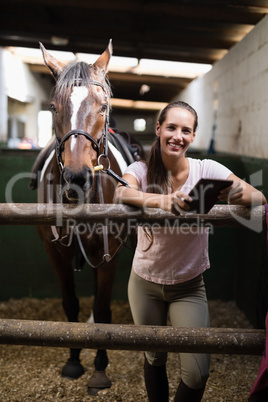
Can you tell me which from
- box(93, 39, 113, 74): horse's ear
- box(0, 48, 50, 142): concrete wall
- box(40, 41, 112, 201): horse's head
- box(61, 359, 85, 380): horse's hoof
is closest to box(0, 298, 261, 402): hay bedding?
box(61, 359, 85, 380): horse's hoof

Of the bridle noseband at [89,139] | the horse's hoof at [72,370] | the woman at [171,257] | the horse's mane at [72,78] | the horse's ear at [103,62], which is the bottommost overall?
the horse's hoof at [72,370]

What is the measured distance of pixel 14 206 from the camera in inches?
59.1

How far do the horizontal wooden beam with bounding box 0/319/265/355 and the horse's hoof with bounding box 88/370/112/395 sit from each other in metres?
1.14

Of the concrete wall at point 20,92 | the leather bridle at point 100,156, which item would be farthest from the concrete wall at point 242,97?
the concrete wall at point 20,92

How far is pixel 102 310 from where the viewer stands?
2.59 m

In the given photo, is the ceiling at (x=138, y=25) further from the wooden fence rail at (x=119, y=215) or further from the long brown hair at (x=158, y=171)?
the wooden fence rail at (x=119, y=215)

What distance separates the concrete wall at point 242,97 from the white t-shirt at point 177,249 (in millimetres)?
1807

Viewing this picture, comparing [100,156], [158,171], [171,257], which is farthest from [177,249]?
[100,156]

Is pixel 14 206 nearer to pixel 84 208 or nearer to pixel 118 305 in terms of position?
pixel 84 208

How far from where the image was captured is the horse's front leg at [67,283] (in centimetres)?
257

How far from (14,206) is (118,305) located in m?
2.57

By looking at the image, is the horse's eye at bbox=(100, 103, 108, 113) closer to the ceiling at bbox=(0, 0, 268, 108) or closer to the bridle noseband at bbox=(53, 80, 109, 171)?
the bridle noseband at bbox=(53, 80, 109, 171)

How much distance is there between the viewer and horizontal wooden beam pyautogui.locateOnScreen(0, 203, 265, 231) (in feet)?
4.78

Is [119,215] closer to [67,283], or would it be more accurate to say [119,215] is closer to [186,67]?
[67,283]
